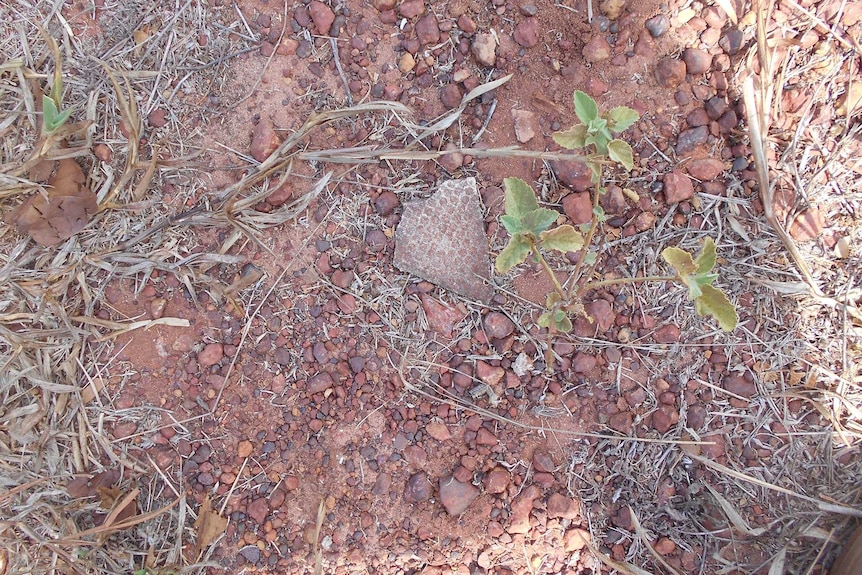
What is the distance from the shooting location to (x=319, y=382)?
1.95 metres

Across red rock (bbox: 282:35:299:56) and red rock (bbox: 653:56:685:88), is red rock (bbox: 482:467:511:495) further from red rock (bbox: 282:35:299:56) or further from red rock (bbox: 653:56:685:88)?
red rock (bbox: 282:35:299:56)

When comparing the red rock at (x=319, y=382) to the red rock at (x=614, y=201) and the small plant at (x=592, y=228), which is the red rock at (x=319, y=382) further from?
the red rock at (x=614, y=201)

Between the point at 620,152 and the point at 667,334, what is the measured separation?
63cm

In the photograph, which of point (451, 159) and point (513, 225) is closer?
point (513, 225)

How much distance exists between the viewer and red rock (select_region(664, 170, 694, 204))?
6.36 feet

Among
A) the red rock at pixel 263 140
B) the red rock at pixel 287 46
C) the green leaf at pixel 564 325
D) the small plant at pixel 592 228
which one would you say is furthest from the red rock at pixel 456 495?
Answer: the red rock at pixel 287 46

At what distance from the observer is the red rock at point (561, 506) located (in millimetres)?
1938

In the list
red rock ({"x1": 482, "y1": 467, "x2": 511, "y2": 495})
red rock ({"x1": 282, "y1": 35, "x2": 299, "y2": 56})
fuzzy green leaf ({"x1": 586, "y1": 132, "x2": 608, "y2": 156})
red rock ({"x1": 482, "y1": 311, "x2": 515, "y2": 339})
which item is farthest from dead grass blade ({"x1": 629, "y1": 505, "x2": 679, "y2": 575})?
red rock ({"x1": 282, "y1": 35, "x2": 299, "y2": 56})

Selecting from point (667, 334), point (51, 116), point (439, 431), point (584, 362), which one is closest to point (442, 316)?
point (439, 431)

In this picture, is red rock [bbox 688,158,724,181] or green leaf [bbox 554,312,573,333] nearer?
green leaf [bbox 554,312,573,333]

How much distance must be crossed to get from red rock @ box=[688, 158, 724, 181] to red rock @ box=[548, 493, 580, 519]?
109 cm

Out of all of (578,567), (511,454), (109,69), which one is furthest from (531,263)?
(109,69)

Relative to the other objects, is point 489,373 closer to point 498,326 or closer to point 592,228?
point 498,326

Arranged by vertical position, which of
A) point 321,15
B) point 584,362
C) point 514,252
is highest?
point 321,15
